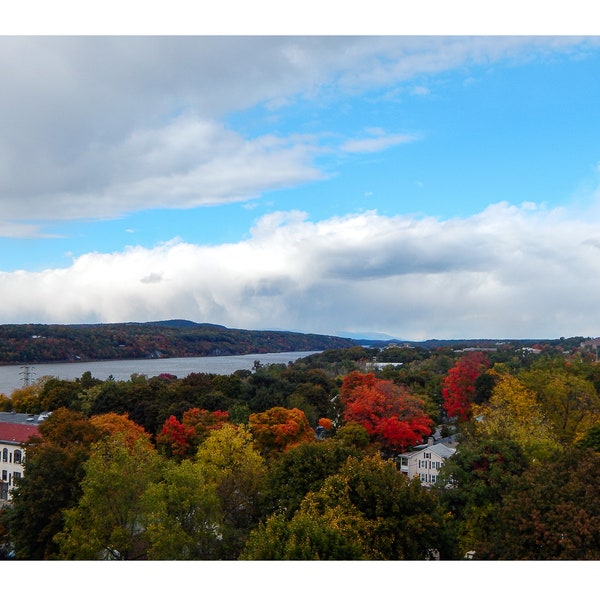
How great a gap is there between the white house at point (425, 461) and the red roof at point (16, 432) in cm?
1966

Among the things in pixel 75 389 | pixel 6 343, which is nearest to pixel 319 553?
pixel 75 389

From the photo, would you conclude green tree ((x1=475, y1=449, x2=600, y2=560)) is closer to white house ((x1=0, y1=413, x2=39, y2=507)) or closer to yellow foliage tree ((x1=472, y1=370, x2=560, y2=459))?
yellow foliage tree ((x1=472, y1=370, x2=560, y2=459))

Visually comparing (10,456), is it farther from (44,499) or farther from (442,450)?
(442,450)

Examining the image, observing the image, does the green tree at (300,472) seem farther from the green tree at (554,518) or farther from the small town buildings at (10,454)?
the small town buildings at (10,454)

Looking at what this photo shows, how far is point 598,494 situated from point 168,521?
10.3 metres

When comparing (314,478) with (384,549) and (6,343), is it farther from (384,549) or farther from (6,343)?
(6,343)

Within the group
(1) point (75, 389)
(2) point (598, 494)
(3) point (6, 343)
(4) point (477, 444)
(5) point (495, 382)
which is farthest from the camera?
(3) point (6, 343)

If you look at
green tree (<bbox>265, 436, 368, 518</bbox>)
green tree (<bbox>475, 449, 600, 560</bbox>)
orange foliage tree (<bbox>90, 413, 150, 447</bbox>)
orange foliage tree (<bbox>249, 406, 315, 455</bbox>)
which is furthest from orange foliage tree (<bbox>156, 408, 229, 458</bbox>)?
green tree (<bbox>475, 449, 600, 560</bbox>)

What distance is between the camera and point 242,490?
17.5 meters

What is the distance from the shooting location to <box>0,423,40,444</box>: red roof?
29.9 metres

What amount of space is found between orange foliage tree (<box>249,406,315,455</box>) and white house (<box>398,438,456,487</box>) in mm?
5556

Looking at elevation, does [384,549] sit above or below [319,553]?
below

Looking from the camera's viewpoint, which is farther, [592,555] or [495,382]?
[495,382]

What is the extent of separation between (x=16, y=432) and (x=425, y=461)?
72.6 feet
